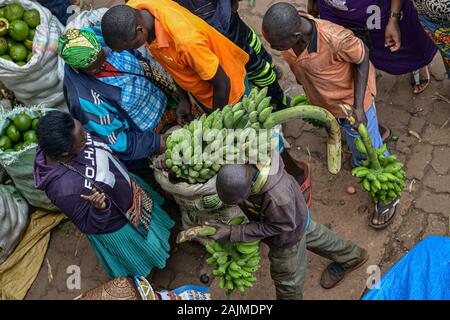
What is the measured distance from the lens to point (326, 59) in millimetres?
3586

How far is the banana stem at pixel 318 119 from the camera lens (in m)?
3.40

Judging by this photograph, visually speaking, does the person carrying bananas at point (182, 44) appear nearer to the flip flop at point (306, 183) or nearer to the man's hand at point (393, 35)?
the flip flop at point (306, 183)

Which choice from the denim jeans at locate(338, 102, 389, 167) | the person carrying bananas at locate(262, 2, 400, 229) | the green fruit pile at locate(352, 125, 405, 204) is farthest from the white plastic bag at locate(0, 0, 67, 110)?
the green fruit pile at locate(352, 125, 405, 204)

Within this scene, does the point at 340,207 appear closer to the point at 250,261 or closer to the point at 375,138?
the point at 375,138

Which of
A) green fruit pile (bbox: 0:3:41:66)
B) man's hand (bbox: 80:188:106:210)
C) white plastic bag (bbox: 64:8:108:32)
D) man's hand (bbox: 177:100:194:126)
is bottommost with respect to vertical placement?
man's hand (bbox: 177:100:194:126)

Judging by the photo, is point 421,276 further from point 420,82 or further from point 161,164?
point 420,82

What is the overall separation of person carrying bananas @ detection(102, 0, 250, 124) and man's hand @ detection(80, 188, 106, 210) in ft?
2.99

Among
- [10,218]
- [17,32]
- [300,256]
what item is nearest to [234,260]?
[300,256]

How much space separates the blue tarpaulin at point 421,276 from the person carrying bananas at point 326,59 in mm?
867

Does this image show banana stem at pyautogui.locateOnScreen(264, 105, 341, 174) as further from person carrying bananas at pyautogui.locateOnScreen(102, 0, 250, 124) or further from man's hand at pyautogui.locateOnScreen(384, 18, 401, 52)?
man's hand at pyautogui.locateOnScreen(384, 18, 401, 52)

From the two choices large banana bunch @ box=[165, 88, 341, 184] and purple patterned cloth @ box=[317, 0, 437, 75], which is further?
purple patterned cloth @ box=[317, 0, 437, 75]

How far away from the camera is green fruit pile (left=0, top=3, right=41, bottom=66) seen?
15.2 feet

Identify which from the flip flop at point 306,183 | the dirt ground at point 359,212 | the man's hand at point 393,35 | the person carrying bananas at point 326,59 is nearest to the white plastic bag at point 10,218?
the dirt ground at point 359,212

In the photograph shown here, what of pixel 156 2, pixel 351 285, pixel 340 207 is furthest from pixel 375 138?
pixel 156 2
